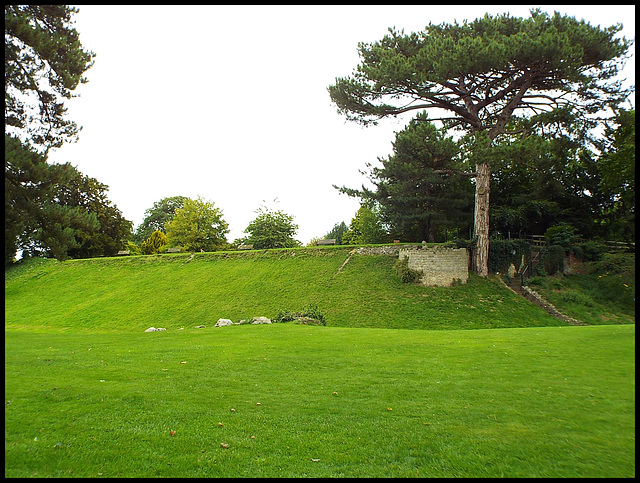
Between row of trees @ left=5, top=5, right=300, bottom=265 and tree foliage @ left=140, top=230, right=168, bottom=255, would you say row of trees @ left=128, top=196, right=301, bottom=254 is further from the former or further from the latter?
row of trees @ left=5, top=5, right=300, bottom=265

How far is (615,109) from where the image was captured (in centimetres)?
2198

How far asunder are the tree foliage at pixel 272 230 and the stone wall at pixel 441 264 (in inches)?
765

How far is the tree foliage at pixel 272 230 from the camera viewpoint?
1630 inches

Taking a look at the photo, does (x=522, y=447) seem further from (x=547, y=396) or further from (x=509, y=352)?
(x=509, y=352)

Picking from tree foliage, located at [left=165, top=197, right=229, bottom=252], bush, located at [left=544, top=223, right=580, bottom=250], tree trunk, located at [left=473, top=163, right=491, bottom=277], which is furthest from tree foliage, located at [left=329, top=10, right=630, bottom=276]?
tree foliage, located at [left=165, top=197, right=229, bottom=252]

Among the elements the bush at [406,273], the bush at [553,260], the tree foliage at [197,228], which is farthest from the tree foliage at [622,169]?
the tree foliage at [197,228]

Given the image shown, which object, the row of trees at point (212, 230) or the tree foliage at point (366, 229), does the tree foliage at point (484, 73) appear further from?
the row of trees at point (212, 230)

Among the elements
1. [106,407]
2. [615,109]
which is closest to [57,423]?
[106,407]

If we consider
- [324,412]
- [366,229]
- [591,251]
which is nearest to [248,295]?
[324,412]

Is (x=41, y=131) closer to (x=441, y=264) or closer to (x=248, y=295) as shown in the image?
(x=248, y=295)

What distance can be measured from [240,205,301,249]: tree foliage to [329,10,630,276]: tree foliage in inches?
754

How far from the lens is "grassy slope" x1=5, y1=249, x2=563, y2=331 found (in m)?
21.3

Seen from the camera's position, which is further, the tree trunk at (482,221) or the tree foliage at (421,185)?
the tree trunk at (482,221)

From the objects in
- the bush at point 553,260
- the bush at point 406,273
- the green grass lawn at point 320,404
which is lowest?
the green grass lawn at point 320,404
